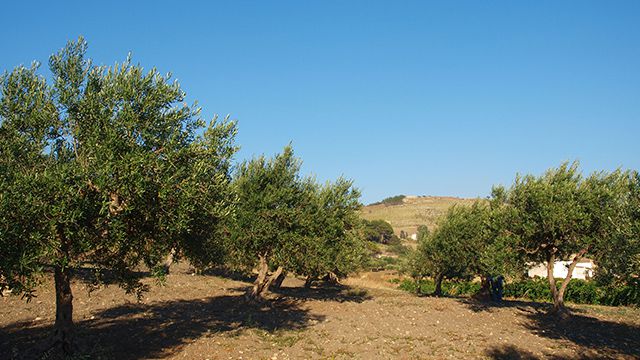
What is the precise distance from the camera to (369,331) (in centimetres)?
2214

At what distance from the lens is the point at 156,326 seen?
21016mm

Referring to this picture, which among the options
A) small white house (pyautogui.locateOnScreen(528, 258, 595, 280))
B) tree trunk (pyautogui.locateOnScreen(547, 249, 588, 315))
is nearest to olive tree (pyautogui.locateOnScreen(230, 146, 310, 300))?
tree trunk (pyautogui.locateOnScreen(547, 249, 588, 315))

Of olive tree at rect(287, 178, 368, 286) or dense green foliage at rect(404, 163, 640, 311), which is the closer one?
dense green foliage at rect(404, 163, 640, 311)

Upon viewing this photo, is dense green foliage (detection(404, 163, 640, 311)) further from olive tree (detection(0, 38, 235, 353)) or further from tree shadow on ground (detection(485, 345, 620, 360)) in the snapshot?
olive tree (detection(0, 38, 235, 353))

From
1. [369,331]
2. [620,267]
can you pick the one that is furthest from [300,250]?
[620,267]

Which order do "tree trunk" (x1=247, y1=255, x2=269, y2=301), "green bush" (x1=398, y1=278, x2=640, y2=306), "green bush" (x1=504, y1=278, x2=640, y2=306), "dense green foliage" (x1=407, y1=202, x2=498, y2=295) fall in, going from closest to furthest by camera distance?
"tree trunk" (x1=247, y1=255, x2=269, y2=301), "dense green foliage" (x1=407, y1=202, x2=498, y2=295), "green bush" (x1=504, y1=278, x2=640, y2=306), "green bush" (x1=398, y1=278, x2=640, y2=306)

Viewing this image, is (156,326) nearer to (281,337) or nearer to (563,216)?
(281,337)

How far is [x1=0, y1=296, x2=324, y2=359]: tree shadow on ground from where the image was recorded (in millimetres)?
17016

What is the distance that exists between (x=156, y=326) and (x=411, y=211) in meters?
156

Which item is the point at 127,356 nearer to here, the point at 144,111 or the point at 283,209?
the point at 144,111

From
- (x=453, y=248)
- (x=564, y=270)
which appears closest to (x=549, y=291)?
(x=564, y=270)

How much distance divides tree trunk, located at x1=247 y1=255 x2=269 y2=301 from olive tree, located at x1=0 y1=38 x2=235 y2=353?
40.3ft

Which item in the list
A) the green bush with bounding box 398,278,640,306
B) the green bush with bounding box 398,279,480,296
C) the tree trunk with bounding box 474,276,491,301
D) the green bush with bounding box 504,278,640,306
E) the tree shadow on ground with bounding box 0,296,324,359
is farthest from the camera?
the green bush with bounding box 398,279,480,296

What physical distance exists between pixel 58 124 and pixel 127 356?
8.67 m
